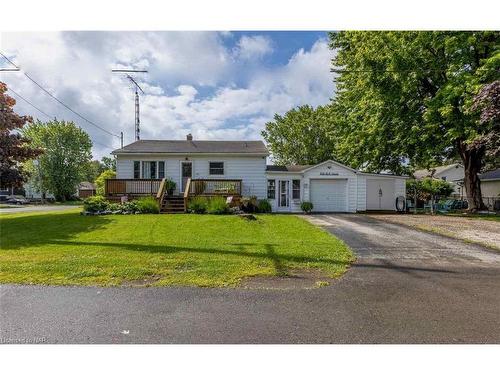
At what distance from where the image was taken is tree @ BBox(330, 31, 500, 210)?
14039mm

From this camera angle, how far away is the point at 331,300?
156 inches

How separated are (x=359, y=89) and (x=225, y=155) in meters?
9.77

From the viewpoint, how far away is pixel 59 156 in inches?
1577

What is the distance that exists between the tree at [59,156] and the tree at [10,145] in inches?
1199

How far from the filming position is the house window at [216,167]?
696 inches

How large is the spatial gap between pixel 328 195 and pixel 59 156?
3878cm

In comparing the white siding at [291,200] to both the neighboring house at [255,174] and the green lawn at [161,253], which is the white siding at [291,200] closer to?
the neighboring house at [255,174]

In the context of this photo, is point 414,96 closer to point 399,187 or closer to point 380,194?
point 399,187

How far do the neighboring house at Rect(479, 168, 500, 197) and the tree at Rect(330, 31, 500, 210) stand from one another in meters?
10.2

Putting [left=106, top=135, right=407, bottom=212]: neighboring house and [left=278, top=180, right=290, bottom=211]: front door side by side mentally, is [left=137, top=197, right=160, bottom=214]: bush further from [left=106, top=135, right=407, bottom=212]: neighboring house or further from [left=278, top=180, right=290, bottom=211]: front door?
[left=278, top=180, right=290, bottom=211]: front door

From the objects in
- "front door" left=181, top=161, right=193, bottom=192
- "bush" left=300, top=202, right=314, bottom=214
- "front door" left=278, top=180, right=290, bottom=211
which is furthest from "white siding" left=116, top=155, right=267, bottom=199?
"bush" left=300, top=202, right=314, bottom=214

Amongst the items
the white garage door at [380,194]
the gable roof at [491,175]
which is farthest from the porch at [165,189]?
the gable roof at [491,175]

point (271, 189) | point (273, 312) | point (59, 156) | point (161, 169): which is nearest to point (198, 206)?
point (161, 169)

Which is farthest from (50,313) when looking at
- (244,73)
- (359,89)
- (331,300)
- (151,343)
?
(359,89)
